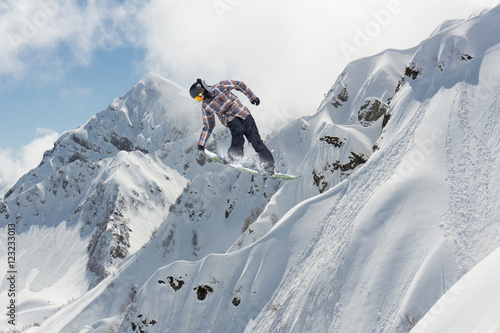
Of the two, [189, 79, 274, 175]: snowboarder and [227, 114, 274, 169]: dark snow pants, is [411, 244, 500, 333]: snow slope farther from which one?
[189, 79, 274, 175]: snowboarder

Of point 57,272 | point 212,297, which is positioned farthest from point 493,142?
point 57,272

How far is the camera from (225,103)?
1040 cm

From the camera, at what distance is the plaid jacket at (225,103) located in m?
10.3

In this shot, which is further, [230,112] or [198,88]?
[230,112]

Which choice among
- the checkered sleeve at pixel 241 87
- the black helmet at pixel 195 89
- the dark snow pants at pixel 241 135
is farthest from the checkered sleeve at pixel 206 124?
the black helmet at pixel 195 89

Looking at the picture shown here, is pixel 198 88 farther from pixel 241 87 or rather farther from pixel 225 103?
pixel 241 87

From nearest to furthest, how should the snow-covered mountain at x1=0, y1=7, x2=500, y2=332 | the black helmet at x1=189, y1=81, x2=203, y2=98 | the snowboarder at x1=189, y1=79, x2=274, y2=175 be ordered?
the black helmet at x1=189, y1=81, x2=203, y2=98, the snowboarder at x1=189, y1=79, x2=274, y2=175, the snow-covered mountain at x1=0, y1=7, x2=500, y2=332

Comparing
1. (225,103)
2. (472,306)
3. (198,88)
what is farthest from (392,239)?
(198,88)

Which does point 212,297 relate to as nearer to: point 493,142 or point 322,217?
point 322,217

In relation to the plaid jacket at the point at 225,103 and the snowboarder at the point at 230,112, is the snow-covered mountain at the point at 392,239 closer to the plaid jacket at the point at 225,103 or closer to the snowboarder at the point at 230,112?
the snowboarder at the point at 230,112

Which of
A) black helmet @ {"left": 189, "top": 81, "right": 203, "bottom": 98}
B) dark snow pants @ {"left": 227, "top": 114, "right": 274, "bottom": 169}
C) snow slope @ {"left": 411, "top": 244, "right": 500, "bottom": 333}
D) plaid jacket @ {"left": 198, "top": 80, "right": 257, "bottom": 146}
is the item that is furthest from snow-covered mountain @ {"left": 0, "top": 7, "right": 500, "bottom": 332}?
black helmet @ {"left": 189, "top": 81, "right": 203, "bottom": 98}

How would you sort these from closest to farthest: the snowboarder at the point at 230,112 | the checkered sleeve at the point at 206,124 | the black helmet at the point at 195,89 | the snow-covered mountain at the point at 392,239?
1. the black helmet at the point at 195,89
2. the snowboarder at the point at 230,112
3. the checkered sleeve at the point at 206,124
4. the snow-covered mountain at the point at 392,239

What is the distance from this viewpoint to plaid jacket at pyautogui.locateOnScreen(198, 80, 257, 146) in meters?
10.3

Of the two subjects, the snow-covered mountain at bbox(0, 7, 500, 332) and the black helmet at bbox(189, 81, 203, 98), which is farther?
the snow-covered mountain at bbox(0, 7, 500, 332)
